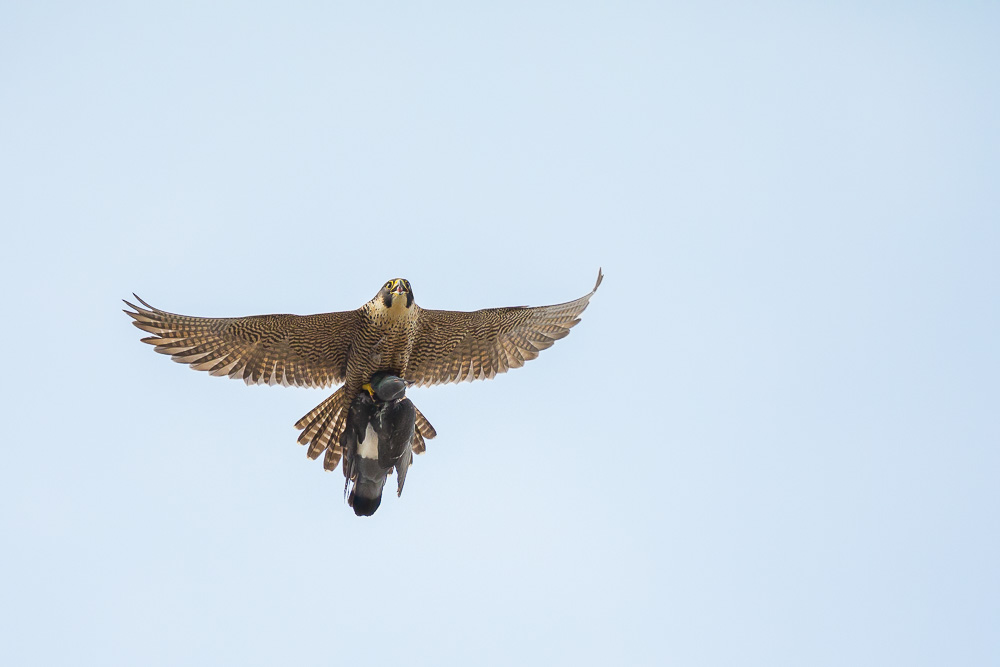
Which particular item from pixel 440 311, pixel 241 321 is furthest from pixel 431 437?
pixel 241 321

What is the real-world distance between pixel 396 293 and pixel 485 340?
2075 mm

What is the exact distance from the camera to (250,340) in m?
11.3

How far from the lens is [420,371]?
11.9 m

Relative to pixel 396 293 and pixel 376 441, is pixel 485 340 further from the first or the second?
pixel 376 441

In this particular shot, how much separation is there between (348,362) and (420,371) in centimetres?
105

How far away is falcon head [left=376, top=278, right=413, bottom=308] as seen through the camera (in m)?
10.2

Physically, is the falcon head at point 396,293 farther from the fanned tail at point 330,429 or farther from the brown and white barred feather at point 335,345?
the fanned tail at point 330,429

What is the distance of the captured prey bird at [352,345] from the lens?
423 inches

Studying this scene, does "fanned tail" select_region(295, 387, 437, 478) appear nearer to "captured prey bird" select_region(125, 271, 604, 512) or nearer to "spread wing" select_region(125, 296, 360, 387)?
"captured prey bird" select_region(125, 271, 604, 512)

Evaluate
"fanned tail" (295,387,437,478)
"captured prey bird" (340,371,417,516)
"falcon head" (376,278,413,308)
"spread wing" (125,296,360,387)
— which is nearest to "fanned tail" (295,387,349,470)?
"fanned tail" (295,387,437,478)

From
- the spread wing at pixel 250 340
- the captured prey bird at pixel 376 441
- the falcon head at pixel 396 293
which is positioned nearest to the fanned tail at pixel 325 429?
the spread wing at pixel 250 340

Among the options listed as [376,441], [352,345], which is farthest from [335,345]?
[376,441]

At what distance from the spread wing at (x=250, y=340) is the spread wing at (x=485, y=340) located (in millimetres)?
1091

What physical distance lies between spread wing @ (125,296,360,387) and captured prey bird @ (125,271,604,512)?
0.04 feet
